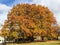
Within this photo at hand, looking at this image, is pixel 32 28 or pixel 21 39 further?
pixel 21 39

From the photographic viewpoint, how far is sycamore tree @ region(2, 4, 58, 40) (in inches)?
2606

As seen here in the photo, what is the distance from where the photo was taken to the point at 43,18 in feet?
227

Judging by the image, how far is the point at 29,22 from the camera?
2633 inches

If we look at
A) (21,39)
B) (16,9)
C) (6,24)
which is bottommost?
(21,39)

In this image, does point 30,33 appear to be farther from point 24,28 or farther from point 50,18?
point 50,18

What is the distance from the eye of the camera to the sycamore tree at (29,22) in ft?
217

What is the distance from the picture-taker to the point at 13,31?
6619cm

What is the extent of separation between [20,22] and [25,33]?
3764 mm

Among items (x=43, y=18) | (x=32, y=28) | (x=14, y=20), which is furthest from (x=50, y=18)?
(x=14, y=20)

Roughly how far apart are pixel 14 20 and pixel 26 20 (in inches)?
145

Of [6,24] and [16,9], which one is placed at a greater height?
[16,9]

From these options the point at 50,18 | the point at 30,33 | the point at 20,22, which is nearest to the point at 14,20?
the point at 20,22

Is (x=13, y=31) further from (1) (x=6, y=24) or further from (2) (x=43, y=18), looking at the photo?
(2) (x=43, y=18)

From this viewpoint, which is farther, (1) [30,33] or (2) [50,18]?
(2) [50,18]
